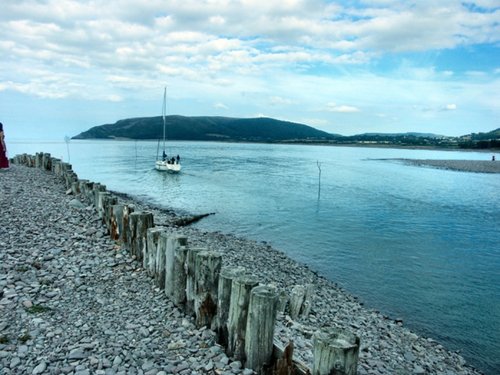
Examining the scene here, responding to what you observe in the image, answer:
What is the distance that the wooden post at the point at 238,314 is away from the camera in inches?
230

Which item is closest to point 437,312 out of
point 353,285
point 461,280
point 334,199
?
point 353,285

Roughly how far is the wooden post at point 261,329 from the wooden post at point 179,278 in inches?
85.4

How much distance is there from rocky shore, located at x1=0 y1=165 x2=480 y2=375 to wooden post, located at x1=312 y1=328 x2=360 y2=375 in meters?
1.41

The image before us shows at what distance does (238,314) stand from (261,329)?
54 cm

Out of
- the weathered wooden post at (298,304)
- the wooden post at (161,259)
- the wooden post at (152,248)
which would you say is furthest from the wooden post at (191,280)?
the weathered wooden post at (298,304)

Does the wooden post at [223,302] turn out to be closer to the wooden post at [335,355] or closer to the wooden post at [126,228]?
→ the wooden post at [335,355]

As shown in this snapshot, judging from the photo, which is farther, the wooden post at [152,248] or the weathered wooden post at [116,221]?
the weathered wooden post at [116,221]

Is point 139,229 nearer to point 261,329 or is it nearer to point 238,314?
point 238,314

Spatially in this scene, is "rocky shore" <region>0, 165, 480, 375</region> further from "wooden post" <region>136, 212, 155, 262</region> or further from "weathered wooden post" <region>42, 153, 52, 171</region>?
"weathered wooden post" <region>42, 153, 52, 171</region>

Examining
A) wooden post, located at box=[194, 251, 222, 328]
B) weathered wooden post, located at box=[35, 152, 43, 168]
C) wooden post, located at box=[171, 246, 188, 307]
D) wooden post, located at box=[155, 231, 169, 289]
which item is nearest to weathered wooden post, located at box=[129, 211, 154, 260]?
wooden post, located at box=[155, 231, 169, 289]

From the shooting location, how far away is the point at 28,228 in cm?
1098

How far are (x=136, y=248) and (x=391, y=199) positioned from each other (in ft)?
115

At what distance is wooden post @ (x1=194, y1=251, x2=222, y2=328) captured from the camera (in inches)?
263

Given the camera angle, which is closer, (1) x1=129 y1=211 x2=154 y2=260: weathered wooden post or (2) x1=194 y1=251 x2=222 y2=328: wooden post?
(2) x1=194 y1=251 x2=222 y2=328: wooden post
